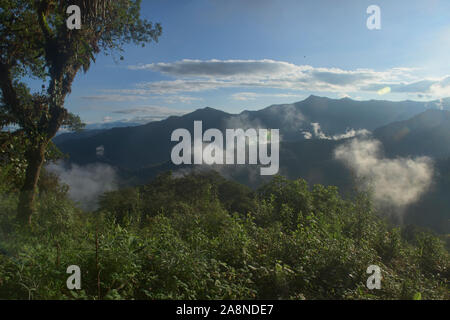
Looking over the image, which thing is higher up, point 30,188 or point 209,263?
point 30,188

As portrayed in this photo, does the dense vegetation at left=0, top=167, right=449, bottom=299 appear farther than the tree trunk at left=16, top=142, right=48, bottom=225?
No

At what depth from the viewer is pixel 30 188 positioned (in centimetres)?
523

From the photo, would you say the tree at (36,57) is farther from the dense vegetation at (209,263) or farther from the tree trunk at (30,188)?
the dense vegetation at (209,263)

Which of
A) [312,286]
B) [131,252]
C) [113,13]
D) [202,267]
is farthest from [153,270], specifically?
[113,13]

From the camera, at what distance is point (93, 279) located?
3348 millimetres

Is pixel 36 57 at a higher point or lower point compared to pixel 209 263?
higher

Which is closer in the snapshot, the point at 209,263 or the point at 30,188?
the point at 209,263

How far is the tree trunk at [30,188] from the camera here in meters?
5.14

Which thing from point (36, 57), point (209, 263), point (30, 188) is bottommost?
point (209, 263)

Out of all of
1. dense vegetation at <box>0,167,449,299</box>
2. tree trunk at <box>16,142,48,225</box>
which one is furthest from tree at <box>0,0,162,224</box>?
dense vegetation at <box>0,167,449,299</box>

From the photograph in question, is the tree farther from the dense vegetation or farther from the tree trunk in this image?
the dense vegetation

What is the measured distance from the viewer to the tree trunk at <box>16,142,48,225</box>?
16.9 ft

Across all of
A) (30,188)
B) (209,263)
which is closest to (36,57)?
(30,188)

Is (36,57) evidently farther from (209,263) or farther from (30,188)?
(209,263)
